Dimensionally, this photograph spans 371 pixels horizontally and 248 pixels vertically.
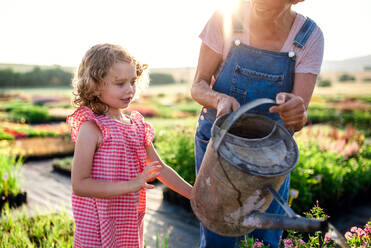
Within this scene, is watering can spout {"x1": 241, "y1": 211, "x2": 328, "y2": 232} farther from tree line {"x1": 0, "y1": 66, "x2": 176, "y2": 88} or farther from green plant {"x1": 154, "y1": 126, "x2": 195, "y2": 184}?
tree line {"x1": 0, "y1": 66, "x2": 176, "y2": 88}

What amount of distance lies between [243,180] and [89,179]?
703mm

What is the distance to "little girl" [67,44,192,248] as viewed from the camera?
1.43m

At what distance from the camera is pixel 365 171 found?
5.04m

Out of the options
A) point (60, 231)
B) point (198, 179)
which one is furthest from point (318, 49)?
point (60, 231)

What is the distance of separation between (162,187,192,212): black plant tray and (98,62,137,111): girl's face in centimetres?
301

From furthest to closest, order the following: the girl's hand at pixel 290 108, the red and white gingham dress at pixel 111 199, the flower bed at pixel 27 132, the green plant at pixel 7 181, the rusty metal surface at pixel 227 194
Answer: the flower bed at pixel 27 132 → the green plant at pixel 7 181 → the red and white gingham dress at pixel 111 199 → the girl's hand at pixel 290 108 → the rusty metal surface at pixel 227 194

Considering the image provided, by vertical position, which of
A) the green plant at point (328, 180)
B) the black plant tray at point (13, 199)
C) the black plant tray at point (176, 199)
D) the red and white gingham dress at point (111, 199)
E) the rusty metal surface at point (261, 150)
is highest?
the rusty metal surface at point (261, 150)

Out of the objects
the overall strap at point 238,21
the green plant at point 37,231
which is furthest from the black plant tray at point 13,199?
the overall strap at point 238,21

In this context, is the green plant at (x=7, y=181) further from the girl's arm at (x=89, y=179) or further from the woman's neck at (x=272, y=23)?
the woman's neck at (x=272, y=23)

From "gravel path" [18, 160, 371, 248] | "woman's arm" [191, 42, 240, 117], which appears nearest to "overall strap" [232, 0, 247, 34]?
"woman's arm" [191, 42, 240, 117]

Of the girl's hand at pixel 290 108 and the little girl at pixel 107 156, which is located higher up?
the girl's hand at pixel 290 108

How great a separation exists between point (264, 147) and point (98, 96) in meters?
0.84

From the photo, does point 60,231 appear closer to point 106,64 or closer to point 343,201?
point 106,64

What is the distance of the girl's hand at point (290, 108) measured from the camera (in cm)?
127
